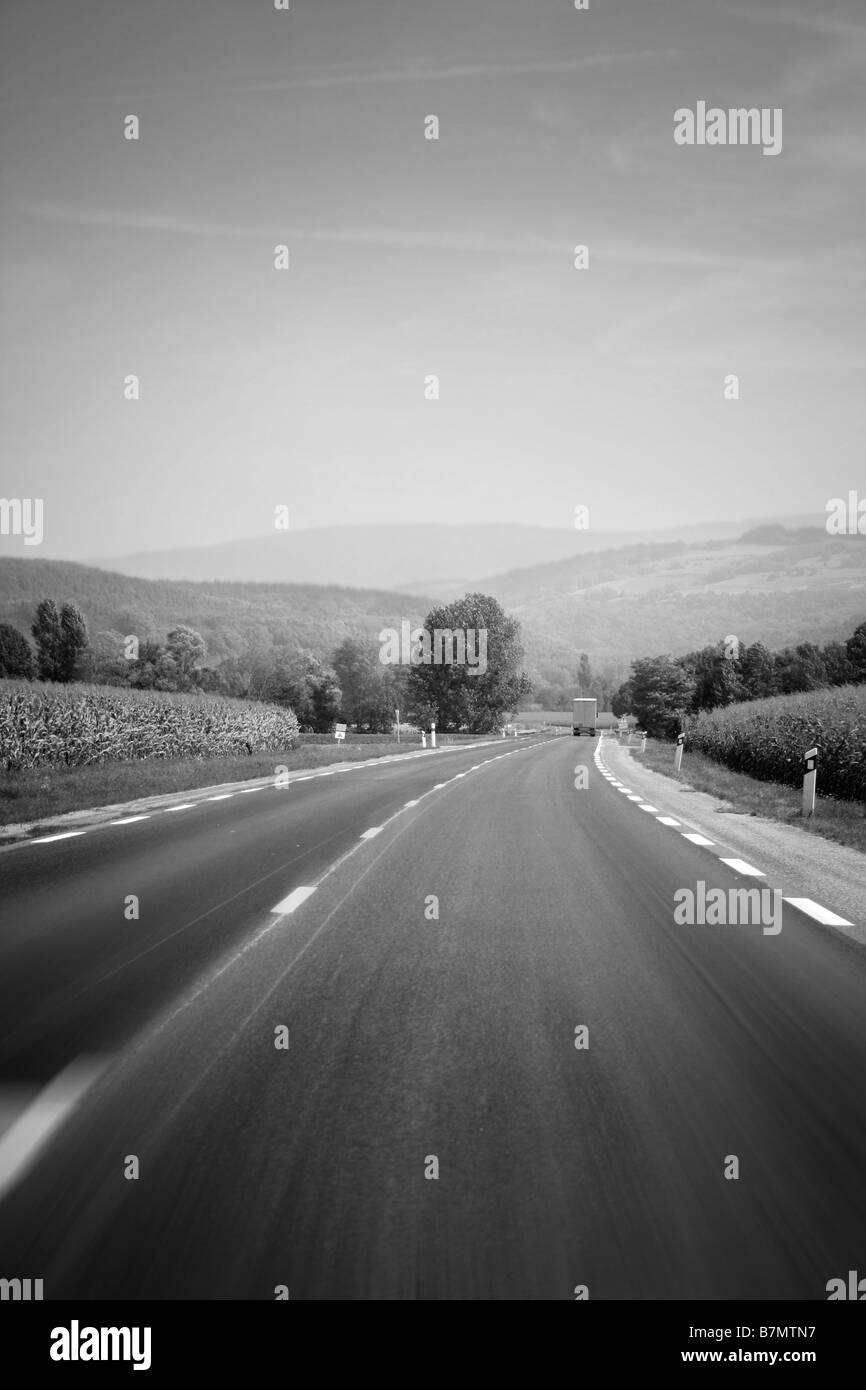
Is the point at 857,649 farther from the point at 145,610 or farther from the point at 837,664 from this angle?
the point at 145,610

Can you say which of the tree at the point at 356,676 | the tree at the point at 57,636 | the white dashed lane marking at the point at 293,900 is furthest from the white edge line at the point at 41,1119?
the tree at the point at 356,676

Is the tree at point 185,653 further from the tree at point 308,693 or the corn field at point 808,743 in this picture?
the corn field at point 808,743

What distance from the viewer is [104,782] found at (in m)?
21.0

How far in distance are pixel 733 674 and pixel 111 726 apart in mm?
104232

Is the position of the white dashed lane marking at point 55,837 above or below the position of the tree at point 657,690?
below

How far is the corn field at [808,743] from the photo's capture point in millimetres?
17812

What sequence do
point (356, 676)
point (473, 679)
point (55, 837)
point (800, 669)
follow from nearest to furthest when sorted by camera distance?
point (55, 837), point (473, 679), point (800, 669), point (356, 676)

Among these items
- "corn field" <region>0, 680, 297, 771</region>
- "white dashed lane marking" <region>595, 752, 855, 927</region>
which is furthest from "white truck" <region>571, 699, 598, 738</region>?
"white dashed lane marking" <region>595, 752, 855, 927</region>

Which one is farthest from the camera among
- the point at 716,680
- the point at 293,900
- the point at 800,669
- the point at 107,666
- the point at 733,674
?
the point at 716,680

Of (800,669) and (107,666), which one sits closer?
(107,666)

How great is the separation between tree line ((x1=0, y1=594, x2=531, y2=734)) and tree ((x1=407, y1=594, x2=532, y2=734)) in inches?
3.9

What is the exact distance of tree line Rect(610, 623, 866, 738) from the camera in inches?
4424

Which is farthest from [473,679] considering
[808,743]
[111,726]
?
[808,743]

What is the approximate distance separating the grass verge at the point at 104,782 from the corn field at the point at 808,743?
12972mm
